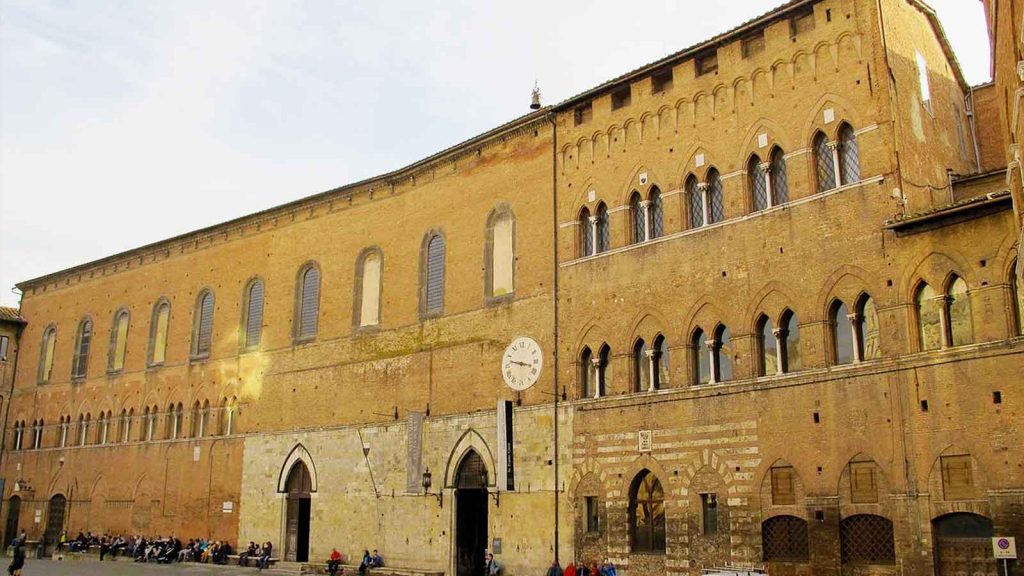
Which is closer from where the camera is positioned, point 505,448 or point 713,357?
point 713,357

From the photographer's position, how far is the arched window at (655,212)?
22.8 metres

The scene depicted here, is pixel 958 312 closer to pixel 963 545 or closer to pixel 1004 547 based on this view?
pixel 963 545

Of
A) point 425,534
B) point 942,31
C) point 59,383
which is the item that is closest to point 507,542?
point 425,534

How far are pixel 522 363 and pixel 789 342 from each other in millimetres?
7763

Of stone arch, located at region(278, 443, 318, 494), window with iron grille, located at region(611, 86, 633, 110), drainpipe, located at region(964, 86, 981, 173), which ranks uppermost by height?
window with iron grille, located at region(611, 86, 633, 110)

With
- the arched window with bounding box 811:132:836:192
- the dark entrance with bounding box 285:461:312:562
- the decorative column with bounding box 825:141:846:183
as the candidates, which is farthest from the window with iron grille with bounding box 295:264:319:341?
the decorative column with bounding box 825:141:846:183

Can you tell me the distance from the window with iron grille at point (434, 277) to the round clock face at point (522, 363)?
11.3 ft

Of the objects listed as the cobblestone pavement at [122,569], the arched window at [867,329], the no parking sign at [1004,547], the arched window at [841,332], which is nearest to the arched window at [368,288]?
the cobblestone pavement at [122,569]

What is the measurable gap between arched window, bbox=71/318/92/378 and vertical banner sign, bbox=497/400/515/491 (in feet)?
79.0

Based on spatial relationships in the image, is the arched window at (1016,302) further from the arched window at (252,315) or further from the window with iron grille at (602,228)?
the arched window at (252,315)

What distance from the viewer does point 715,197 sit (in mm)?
21844

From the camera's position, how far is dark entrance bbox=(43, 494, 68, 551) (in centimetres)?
3919

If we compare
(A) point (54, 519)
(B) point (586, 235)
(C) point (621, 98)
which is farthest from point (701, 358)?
(A) point (54, 519)

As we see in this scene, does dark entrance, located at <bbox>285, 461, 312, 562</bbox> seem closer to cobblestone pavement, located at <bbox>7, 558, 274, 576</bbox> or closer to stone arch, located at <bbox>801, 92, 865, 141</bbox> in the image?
cobblestone pavement, located at <bbox>7, 558, 274, 576</bbox>
